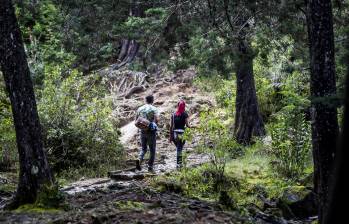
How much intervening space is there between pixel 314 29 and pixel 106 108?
7.52 m

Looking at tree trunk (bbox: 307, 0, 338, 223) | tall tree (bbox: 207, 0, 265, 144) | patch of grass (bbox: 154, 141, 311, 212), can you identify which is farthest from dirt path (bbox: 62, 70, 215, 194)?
tree trunk (bbox: 307, 0, 338, 223)

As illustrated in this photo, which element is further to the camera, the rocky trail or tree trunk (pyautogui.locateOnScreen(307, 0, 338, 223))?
tree trunk (pyautogui.locateOnScreen(307, 0, 338, 223))

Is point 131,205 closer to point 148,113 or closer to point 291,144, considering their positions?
point 148,113

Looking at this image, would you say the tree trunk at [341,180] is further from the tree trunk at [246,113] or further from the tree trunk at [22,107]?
the tree trunk at [246,113]

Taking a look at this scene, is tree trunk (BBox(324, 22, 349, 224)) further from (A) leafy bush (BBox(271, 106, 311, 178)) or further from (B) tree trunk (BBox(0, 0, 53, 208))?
(A) leafy bush (BBox(271, 106, 311, 178))

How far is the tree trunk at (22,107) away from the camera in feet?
24.5

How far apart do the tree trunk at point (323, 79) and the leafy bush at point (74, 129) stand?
6.66 meters

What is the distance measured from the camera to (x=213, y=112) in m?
12.9

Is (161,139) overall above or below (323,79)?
below

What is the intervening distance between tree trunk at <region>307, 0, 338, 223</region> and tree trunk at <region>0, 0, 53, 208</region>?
401 centimetres

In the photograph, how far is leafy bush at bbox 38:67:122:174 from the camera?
13148 mm

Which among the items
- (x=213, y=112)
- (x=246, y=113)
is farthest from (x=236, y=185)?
(x=246, y=113)

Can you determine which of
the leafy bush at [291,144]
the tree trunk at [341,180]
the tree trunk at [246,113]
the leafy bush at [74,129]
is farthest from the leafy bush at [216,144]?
the tree trunk at [341,180]

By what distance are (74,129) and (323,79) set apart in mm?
7532
